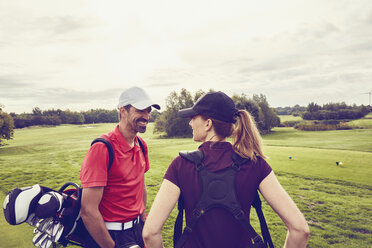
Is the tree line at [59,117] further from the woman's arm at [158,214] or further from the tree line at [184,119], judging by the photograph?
the woman's arm at [158,214]

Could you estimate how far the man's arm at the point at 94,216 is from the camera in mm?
2580

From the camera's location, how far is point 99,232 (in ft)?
8.72

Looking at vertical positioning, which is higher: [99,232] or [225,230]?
[225,230]

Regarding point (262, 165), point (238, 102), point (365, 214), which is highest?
point (238, 102)

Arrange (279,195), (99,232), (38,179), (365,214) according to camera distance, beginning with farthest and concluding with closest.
A: (38,179) → (365,214) → (99,232) → (279,195)

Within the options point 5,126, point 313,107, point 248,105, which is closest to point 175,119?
point 248,105

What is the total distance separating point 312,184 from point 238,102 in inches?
1460

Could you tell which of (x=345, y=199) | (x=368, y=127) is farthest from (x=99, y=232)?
(x=368, y=127)

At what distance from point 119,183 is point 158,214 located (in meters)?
1.31

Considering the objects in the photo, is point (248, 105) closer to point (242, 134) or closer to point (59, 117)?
point (242, 134)

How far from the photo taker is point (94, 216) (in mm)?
2604

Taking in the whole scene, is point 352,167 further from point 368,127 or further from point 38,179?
point 368,127

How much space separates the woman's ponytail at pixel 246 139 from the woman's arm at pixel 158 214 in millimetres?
649

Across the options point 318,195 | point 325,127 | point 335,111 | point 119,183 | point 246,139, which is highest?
point 335,111
